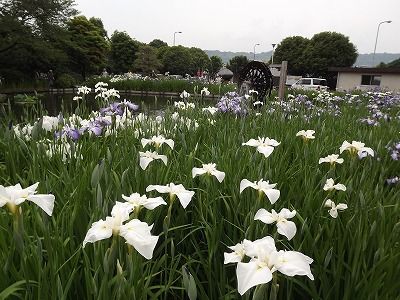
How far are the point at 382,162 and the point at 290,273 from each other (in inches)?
118

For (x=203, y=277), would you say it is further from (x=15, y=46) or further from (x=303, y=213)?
(x=15, y=46)

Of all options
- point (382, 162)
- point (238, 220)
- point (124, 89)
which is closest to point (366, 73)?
point (124, 89)

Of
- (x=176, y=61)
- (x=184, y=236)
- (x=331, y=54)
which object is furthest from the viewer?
(x=176, y=61)

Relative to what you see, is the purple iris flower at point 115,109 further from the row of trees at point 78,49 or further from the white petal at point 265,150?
the row of trees at point 78,49

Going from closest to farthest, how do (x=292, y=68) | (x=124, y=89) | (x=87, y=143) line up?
(x=87, y=143)
(x=124, y=89)
(x=292, y=68)

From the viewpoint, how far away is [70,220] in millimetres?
1466

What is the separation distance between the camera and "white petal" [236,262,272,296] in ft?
2.60

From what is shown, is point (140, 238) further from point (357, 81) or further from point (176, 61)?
point (176, 61)

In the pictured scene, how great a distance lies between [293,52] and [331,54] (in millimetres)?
8742

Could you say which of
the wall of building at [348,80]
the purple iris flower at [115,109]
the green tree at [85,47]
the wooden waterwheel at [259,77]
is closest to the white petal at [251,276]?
the purple iris flower at [115,109]

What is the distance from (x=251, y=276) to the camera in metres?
0.82

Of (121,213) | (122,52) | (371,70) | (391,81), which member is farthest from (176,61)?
(121,213)

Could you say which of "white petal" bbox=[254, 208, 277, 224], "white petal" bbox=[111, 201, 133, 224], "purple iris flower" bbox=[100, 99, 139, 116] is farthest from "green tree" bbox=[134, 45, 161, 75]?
"white petal" bbox=[111, 201, 133, 224]

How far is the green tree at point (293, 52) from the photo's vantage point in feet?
175
